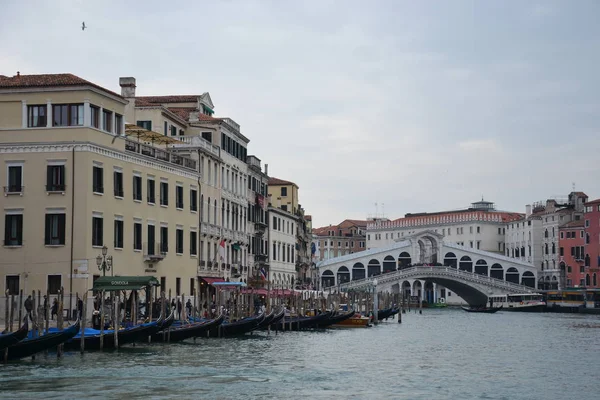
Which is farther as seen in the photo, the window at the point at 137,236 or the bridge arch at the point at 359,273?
the bridge arch at the point at 359,273

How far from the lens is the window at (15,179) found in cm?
3103

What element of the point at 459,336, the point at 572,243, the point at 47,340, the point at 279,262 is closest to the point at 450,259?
the point at 572,243

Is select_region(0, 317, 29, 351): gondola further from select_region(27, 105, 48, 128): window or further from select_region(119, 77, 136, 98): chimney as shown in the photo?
select_region(119, 77, 136, 98): chimney

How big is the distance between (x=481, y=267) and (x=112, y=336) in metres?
66.6

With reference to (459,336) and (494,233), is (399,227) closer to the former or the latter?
(494,233)

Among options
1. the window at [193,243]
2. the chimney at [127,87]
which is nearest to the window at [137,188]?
the window at [193,243]

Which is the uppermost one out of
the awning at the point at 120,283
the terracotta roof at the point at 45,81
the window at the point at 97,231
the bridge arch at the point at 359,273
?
the terracotta roof at the point at 45,81

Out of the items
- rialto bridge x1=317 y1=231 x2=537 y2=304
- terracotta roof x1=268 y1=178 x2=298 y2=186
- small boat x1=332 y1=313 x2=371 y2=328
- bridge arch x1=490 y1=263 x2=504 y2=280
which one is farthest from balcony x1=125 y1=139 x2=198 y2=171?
bridge arch x1=490 y1=263 x2=504 y2=280

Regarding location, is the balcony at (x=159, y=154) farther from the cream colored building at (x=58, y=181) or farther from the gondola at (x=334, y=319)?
the gondola at (x=334, y=319)

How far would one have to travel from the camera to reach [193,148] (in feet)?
128

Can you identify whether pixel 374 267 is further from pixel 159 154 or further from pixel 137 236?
pixel 137 236

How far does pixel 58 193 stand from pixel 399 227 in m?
83.0

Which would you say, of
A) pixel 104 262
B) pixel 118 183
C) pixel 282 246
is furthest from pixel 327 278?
Answer: pixel 104 262

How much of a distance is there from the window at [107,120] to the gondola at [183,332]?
6851 millimetres
